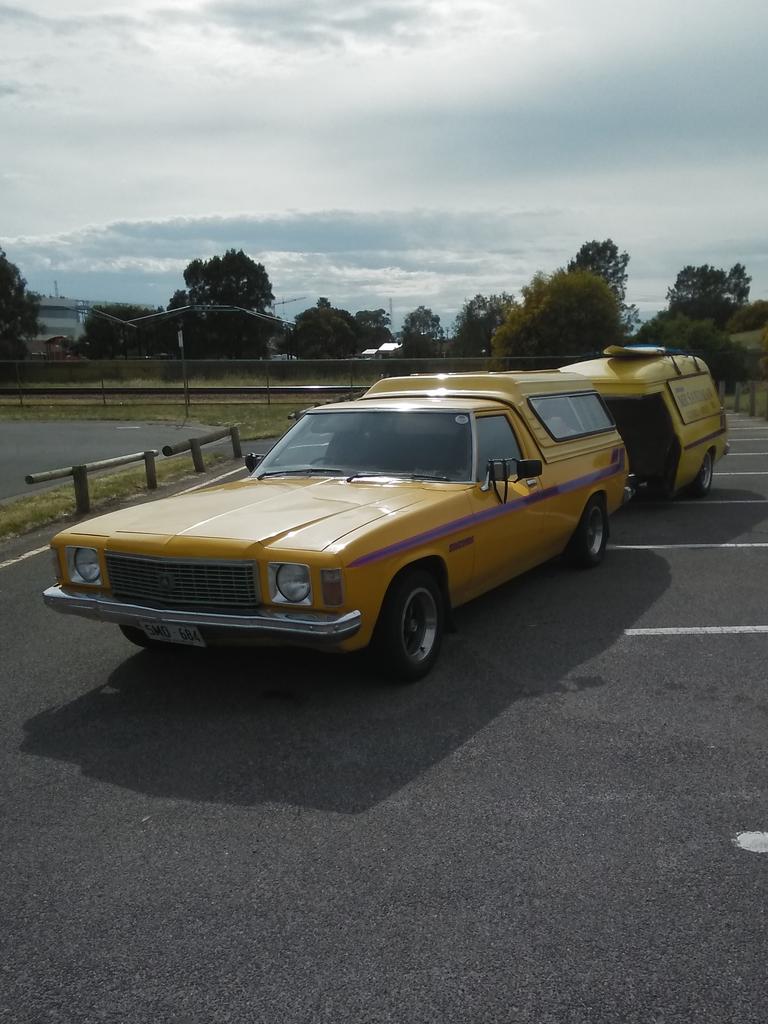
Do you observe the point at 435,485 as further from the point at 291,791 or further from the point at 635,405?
the point at 635,405

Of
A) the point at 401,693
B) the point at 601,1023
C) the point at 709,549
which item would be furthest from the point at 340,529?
the point at 709,549

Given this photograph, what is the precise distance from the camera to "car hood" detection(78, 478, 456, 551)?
4.87m

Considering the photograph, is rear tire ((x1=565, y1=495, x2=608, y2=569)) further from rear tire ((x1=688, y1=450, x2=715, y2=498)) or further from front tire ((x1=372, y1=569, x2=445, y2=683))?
rear tire ((x1=688, y1=450, x2=715, y2=498))

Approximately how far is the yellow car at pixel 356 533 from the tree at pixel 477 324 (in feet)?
231

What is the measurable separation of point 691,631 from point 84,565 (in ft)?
12.7

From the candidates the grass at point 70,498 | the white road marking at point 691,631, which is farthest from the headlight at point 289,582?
the grass at point 70,498

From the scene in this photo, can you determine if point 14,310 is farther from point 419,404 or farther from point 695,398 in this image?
point 419,404

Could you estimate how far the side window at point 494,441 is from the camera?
633 centimetres

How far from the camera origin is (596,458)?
8.11m

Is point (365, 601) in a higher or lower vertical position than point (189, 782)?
higher

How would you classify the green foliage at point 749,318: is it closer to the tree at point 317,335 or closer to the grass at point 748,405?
the tree at point 317,335

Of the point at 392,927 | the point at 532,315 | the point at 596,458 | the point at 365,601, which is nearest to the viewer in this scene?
the point at 392,927

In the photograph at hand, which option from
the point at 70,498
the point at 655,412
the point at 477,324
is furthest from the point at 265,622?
the point at 477,324

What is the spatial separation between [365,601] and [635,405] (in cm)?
713
